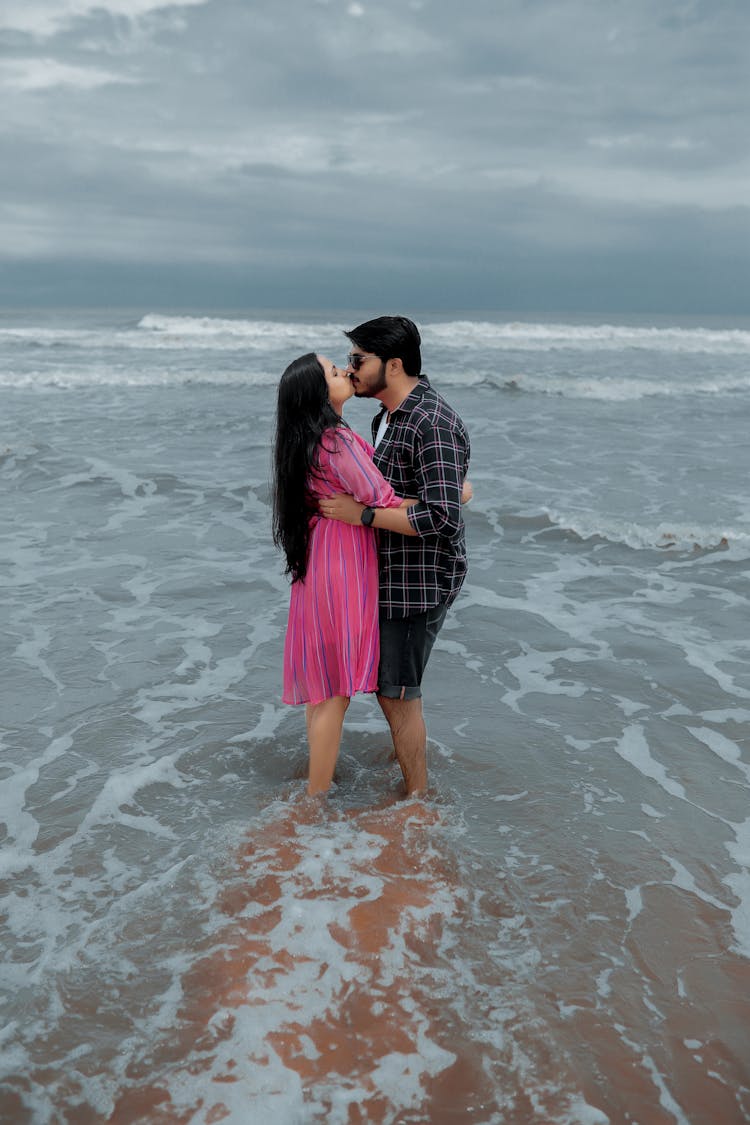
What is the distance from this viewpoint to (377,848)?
366 centimetres

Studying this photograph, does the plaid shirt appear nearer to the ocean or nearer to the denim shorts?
the denim shorts

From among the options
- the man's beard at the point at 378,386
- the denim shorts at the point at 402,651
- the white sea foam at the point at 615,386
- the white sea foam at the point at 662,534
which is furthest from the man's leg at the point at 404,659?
the white sea foam at the point at 615,386

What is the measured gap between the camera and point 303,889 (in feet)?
11.0

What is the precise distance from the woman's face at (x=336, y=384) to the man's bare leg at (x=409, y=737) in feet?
4.12

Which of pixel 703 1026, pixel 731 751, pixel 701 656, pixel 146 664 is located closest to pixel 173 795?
pixel 146 664

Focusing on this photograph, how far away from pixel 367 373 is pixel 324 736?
1.49 meters

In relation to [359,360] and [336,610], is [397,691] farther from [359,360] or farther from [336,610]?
[359,360]

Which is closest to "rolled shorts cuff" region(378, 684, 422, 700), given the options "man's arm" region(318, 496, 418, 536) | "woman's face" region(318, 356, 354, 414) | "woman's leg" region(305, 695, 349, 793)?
"woman's leg" region(305, 695, 349, 793)

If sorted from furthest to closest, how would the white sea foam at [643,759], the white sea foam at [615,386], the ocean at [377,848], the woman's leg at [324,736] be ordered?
1. the white sea foam at [615,386]
2. the white sea foam at [643,759]
3. the woman's leg at [324,736]
4. the ocean at [377,848]

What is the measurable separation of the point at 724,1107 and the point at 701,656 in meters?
3.78

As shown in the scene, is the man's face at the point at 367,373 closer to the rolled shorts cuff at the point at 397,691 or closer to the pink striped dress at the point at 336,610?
the pink striped dress at the point at 336,610

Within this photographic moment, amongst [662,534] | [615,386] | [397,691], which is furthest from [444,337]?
[397,691]

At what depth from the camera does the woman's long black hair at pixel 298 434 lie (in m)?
3.44

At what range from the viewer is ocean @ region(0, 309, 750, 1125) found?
2.60 m
